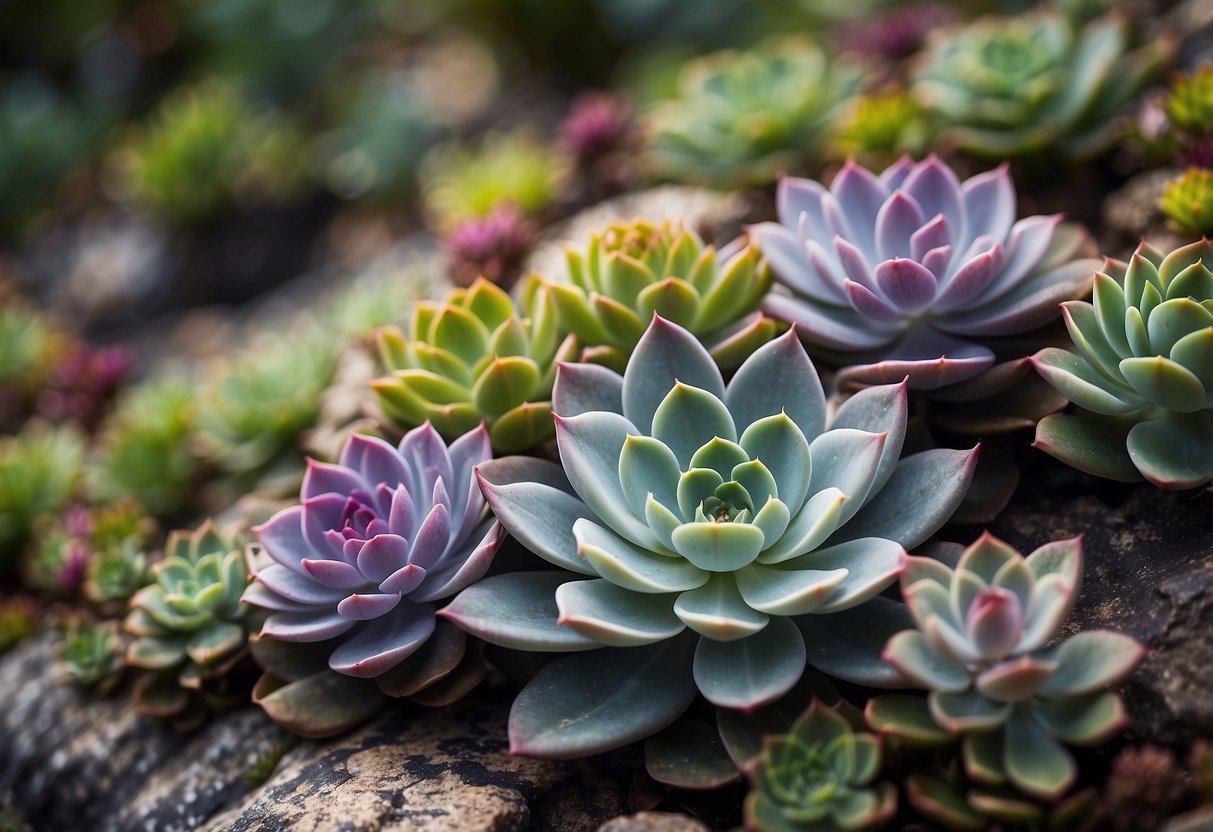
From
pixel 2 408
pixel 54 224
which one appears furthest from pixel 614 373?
pixel 54 224

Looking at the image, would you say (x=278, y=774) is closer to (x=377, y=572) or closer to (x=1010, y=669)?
(x=377, y=572)

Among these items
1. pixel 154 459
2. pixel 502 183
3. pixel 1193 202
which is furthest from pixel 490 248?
pixel 1193 202

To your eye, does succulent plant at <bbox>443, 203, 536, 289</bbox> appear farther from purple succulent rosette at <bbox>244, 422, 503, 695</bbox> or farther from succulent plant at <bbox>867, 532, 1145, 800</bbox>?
succulent plant at <bbox>867, 532, 1145, 800</bbox>

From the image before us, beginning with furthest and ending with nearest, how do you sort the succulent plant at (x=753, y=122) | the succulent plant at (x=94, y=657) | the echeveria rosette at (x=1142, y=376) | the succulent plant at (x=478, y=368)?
the succulent plant at (x=753, y=122), the succulent plant at (x=94, y=657), the succulent plant at (x=478, y=368), the echeveria rosette at (x=1142, y=376)

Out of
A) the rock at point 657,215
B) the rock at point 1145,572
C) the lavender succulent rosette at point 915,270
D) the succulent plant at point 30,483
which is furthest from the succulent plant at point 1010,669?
the succulent plant at point 30,483

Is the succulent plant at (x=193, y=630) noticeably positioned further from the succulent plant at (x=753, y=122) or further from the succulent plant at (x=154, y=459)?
the succulent plant at (x=753, y=122)

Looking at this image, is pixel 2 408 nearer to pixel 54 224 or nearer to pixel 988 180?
pixel 54 224
